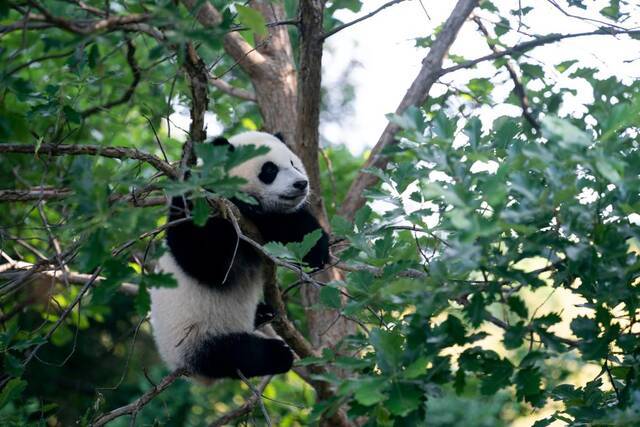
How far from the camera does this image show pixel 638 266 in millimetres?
2363

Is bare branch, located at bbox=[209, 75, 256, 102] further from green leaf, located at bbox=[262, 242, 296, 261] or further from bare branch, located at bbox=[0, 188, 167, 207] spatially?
green leaf, located at bbox=[262, 242, 296, 261]

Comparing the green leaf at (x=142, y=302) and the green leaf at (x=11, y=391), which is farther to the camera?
the green leaf at (x=11, y=391)

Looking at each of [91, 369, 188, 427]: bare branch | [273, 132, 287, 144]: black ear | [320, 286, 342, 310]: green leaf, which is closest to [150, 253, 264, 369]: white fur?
[91, 369, 188, 427]: bare branch

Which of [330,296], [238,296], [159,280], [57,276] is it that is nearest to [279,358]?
[238,296]

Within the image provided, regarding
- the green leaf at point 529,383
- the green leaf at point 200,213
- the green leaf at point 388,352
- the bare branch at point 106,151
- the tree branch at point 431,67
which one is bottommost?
the green leaf at point 529,383

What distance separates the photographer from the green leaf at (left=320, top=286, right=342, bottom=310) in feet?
9.27

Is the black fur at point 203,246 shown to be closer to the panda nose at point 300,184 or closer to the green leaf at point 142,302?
the panda nose at point 300,184

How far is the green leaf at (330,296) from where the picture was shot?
283 cm

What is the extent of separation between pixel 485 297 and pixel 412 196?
2.07 feet

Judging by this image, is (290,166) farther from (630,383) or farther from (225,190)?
(630,383)

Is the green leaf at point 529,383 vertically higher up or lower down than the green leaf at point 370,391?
lower down

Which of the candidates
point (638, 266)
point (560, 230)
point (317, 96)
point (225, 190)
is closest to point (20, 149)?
point (225, 190)

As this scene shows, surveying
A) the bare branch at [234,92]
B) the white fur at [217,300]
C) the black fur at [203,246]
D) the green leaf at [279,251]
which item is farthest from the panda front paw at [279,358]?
the bare branch at [234,92]

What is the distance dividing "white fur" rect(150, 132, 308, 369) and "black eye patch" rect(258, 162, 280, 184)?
0.03 m
